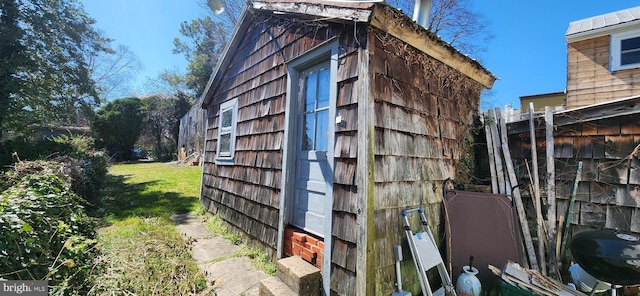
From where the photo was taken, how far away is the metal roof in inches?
279

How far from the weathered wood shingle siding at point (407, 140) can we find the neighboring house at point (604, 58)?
7.61m

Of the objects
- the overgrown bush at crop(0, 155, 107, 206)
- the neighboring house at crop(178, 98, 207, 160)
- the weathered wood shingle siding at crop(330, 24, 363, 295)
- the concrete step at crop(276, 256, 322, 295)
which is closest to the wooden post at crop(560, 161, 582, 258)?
the weathered wood shingle siding at crop(330, 24, 363, 295)

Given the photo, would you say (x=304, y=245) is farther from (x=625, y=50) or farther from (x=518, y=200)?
(x=625, y=50)

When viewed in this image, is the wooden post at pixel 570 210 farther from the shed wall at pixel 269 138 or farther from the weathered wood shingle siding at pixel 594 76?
the weathered wood shingle siding at pixel 594 76

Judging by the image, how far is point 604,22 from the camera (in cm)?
758

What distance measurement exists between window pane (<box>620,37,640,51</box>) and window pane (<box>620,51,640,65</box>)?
16 cm

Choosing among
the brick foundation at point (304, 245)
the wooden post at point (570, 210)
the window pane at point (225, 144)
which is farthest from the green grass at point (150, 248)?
the wooden post at point (570, 210)

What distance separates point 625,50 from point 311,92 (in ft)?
32.5

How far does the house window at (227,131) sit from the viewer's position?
4.86 meters

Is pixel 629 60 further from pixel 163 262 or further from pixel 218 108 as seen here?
pixel 163 262

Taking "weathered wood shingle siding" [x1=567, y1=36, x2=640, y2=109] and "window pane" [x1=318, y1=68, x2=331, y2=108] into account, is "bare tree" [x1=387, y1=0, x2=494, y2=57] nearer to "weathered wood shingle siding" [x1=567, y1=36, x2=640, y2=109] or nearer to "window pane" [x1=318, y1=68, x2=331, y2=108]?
"weathered wood shingle siding" [x1=567, y1=36, x2=640, y2=109]

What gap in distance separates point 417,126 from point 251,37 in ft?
11.7

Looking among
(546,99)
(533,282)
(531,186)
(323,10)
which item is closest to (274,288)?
(533,282)

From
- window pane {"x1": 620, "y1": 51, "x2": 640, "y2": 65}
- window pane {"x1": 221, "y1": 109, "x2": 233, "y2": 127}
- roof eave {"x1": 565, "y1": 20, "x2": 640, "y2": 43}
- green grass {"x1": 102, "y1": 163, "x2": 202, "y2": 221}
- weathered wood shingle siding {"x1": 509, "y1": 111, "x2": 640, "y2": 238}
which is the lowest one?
green grass {"x1": 102, "y1": 163, "x2": 202, "y2": 221}
